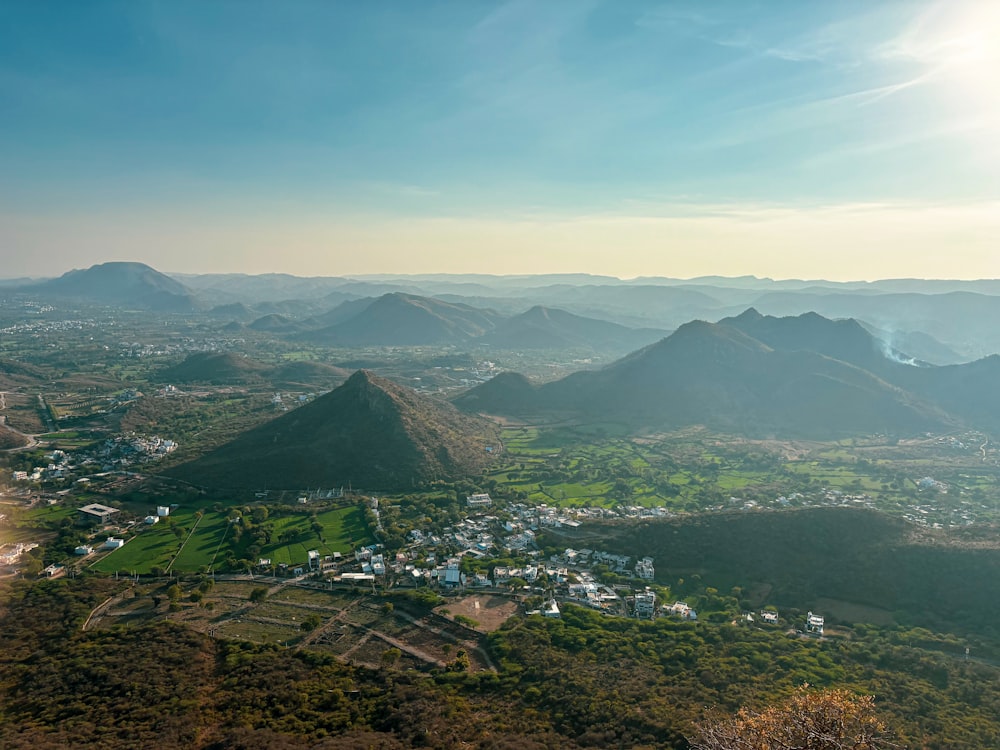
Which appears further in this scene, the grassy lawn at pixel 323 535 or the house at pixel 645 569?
the grassy lawn at pixel 323 535

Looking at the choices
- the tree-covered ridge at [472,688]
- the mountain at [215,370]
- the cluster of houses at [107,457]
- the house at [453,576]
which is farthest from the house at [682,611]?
the mountain at [215,370]

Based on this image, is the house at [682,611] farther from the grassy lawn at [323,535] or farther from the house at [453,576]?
the grassy lawn at [323,535]

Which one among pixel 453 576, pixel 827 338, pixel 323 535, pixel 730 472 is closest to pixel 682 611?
Answer: pixel 453 576

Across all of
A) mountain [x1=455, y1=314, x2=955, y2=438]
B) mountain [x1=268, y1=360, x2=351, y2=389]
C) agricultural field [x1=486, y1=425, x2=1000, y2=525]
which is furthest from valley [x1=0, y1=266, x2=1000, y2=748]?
mountain [x1=268, y1=360, x2=351, y2=389]

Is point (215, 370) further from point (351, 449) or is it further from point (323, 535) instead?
point (323, 535)

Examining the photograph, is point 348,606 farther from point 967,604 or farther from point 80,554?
point 967,604

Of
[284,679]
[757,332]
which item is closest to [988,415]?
[757,332]
